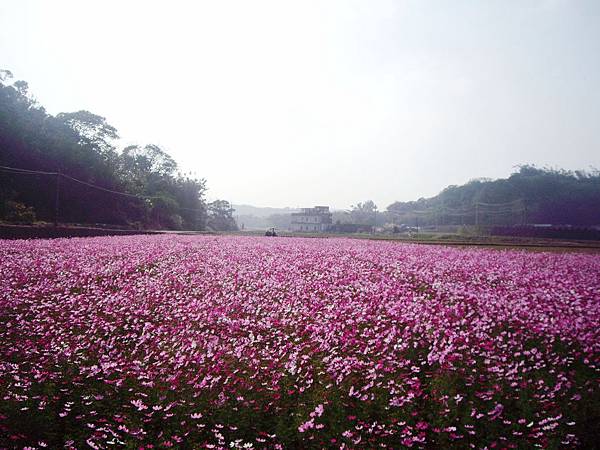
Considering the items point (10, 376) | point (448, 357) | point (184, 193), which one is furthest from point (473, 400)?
point (184, 193)

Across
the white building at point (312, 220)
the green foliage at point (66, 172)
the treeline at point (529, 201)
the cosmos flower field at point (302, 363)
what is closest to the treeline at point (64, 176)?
the green foliage at point (66, 172)

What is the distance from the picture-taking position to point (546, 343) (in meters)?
7.43

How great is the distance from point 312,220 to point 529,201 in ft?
210

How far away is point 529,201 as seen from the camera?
11262 centimetres

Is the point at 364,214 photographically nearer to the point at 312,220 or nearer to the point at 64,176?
the point at 312,220

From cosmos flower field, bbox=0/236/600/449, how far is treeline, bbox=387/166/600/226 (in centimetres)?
9254

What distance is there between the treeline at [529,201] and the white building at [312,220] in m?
28.8

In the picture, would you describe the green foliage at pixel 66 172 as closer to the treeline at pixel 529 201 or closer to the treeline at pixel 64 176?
the treeline at pixel 64 176

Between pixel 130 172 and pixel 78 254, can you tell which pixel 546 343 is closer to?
pixel 78 254

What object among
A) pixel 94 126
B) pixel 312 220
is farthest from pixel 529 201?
pixel 94 126

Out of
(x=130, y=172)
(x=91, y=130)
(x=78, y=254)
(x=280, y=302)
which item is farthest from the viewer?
(x=130, y=172)

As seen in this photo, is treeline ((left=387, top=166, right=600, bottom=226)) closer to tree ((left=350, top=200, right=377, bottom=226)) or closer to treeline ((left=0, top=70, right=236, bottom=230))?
tree ((left=350, top=200, right=377, bottom=226))

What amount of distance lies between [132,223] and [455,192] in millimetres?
121313

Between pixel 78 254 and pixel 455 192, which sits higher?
pixel 455 192
